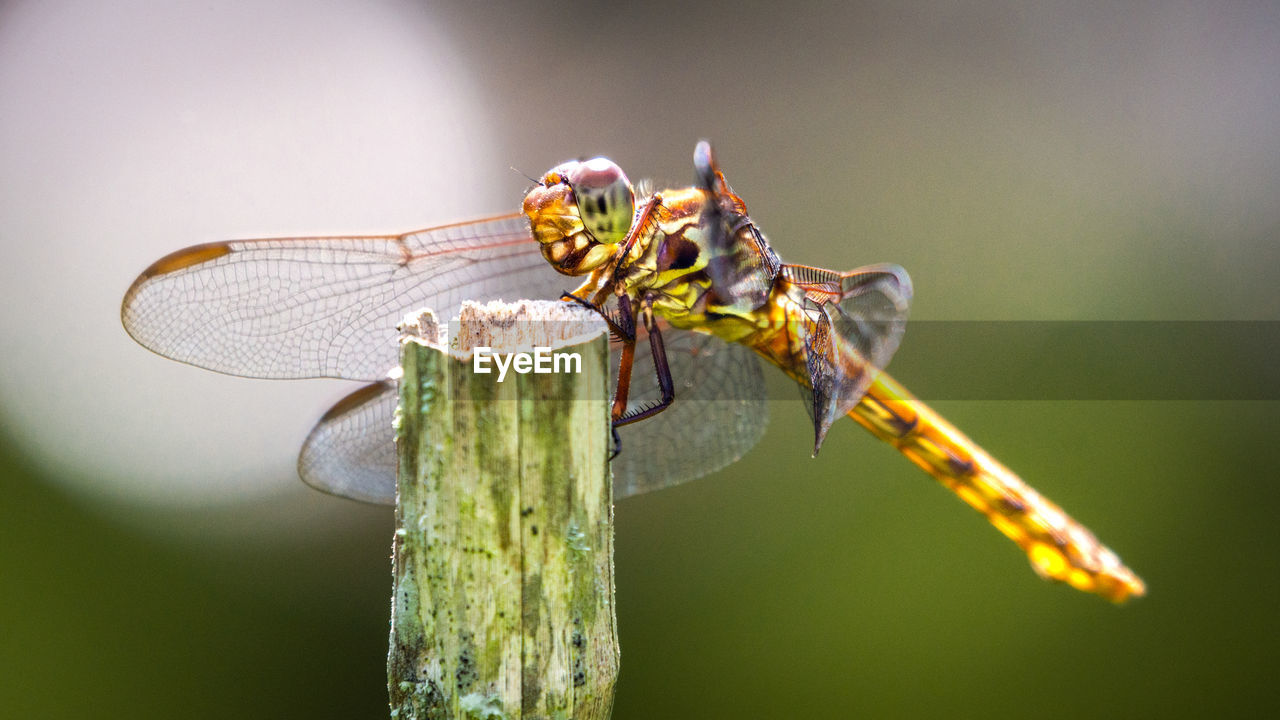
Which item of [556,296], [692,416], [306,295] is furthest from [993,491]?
[306,295]

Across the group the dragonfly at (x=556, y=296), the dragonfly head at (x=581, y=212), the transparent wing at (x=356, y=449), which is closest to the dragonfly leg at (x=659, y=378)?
the dragonfly at (x=556, y=296)

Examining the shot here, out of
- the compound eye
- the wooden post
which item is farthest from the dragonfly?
the wooden post

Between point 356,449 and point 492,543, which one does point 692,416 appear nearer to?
point 356,449

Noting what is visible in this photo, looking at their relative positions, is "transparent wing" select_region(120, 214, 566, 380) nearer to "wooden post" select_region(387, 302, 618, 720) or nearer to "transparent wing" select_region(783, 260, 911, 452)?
"transparent wing" select_region(783, 260, 911, 452)

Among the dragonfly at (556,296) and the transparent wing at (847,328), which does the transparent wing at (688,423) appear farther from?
the transparent wing at (847,328)

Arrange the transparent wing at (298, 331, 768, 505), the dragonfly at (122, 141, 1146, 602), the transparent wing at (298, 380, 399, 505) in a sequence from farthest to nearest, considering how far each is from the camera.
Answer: the transparent wing at (298, 331, 768, 505) < the transparent wing at (298, 380, 399, 505) < the dragonfly at (122, 141, 1146, 602)
